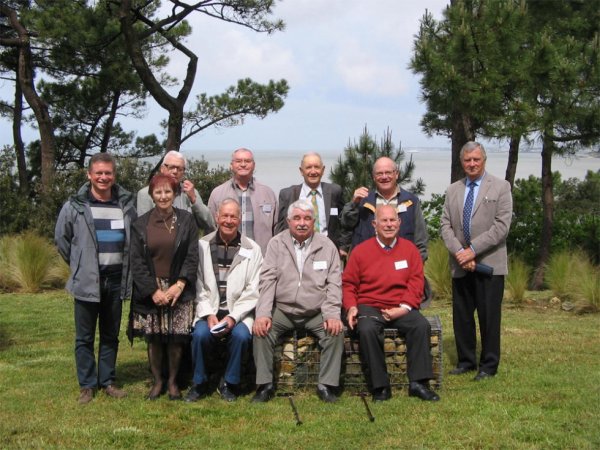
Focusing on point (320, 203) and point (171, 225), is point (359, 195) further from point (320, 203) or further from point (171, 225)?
point (171, 225)

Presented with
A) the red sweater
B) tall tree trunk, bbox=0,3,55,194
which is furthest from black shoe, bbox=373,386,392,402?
tall tree trunk, bbox=0,3,55,194

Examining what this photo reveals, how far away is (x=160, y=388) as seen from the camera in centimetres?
559

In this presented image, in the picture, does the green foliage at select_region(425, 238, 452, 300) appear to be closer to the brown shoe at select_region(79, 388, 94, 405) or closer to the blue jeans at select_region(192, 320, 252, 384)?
the blue jeans at select_region(192, 320, 252, 384)

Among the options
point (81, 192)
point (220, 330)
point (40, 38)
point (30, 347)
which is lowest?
point (30, 347)

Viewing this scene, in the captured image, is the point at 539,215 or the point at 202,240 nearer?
the point at 202,240

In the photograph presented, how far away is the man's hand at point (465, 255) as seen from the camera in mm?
5867

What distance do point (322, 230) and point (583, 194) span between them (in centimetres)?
1564

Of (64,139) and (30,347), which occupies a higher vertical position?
(64,139)

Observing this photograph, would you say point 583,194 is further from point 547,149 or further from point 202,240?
point 202,240

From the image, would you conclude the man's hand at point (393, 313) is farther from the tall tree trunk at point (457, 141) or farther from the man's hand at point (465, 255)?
the tall tree trunk at point (457, 141)

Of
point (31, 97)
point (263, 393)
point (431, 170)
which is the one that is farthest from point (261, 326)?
point (431, 170)

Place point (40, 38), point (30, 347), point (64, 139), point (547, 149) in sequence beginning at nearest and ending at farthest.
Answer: point (30, 347) < point (547, 149) < point (40, 38) < point (64, 139)

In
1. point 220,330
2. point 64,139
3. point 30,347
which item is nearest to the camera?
point 220,330

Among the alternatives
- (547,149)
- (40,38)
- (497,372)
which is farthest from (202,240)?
(40,38)
